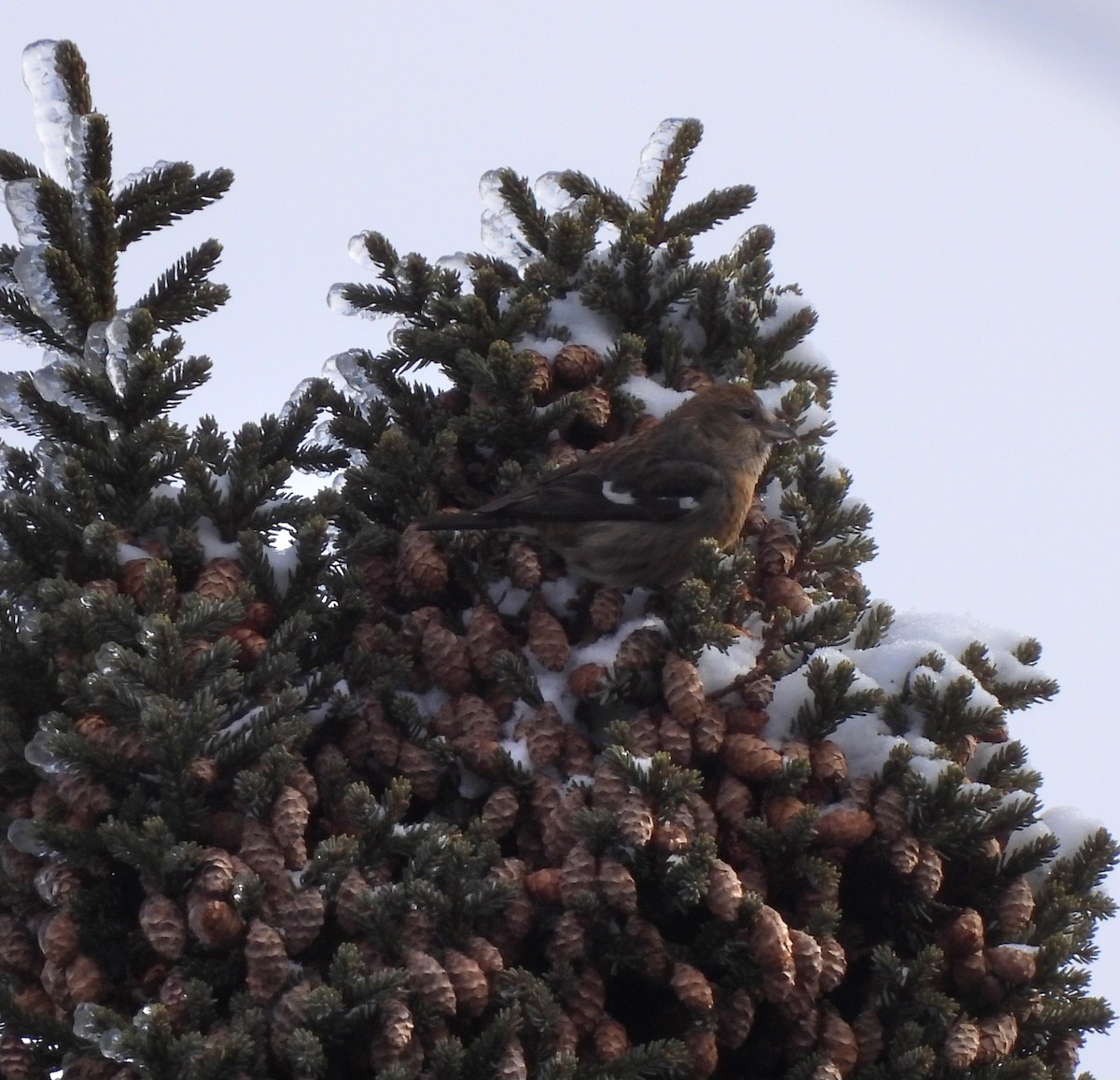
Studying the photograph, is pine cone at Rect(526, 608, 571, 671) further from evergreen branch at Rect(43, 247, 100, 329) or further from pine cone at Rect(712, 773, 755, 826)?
evergreen branch at Rect(43, 247, 100, 329)

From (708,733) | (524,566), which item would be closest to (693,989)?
(708,733)

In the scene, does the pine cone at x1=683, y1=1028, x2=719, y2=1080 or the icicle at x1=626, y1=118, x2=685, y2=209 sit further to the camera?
the icicle at x1=626, y1=118, x2=685, y2=209

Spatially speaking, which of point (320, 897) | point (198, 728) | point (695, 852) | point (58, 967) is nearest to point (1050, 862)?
point (695, 852)

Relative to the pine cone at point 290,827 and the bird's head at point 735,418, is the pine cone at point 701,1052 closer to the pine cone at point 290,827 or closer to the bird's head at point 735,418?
the pine cone at point 290,827

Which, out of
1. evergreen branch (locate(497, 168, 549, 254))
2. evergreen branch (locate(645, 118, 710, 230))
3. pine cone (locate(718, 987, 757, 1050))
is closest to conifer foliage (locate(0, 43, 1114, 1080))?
pine cone (locate(718, 987, 757, 1050))

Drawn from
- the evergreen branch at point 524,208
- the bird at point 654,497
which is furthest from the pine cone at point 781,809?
the evergreen branch at point 524,208

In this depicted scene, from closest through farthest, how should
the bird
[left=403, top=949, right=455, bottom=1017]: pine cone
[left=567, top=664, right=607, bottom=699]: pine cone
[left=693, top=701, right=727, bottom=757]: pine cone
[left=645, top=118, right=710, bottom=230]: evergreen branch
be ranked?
1. [left=403, top=949, right=455, bottom=1017]: pine cone
2. [left=693, top=701, right=727, bottom=757]: pine cone
3. [left=567, top=664, right=607, bottom=699]: pine cone
4. the bird
5. [left=645, top=118, right=710, bottom=230]: evergreen branch

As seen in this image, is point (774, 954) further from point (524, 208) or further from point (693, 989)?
point (524, 208)
